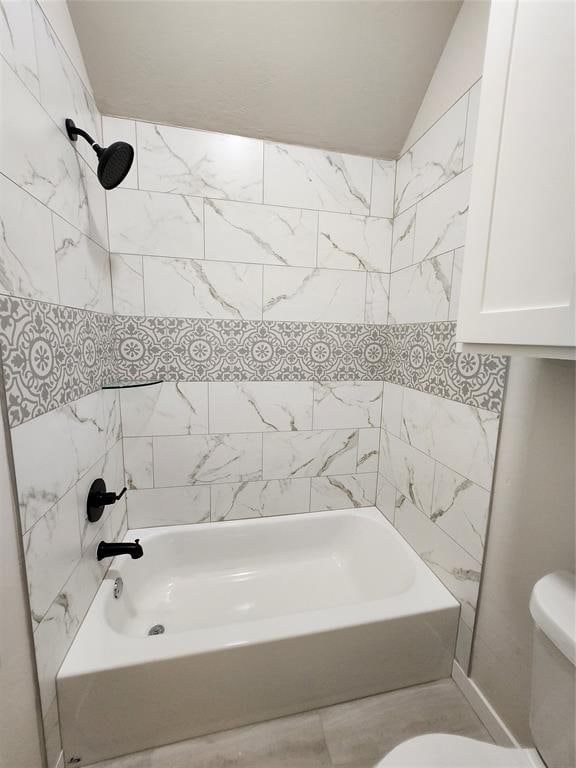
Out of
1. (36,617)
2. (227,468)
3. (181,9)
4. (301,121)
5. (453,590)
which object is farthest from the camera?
(227,468)

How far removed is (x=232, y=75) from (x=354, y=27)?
0.47 meters

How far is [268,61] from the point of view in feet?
3.97

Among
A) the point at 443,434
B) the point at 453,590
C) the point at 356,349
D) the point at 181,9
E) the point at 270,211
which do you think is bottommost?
the point at 453,590

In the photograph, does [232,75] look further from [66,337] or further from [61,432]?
[61,432]

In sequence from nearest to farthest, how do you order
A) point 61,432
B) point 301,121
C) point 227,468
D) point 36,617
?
point 36,617 → point 61,432 → point 301,121 → point 227,468

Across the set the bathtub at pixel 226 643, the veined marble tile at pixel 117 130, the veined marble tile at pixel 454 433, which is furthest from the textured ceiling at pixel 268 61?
the bathtub at pixel 226 643

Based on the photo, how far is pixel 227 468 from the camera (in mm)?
1605

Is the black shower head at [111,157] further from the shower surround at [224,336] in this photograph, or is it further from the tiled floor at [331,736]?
the tiled floor at [331,736]

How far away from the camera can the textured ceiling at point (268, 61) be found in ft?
3.60

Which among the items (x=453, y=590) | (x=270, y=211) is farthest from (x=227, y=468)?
(x=270, y=211)

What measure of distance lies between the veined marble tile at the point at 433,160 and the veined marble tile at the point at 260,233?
17.2 inches

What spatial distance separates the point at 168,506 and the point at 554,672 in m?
1.47

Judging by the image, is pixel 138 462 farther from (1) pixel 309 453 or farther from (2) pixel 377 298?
(2) pixel 377 298

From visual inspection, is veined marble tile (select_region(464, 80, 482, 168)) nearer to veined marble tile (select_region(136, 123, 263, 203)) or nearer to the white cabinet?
the white cabinet
